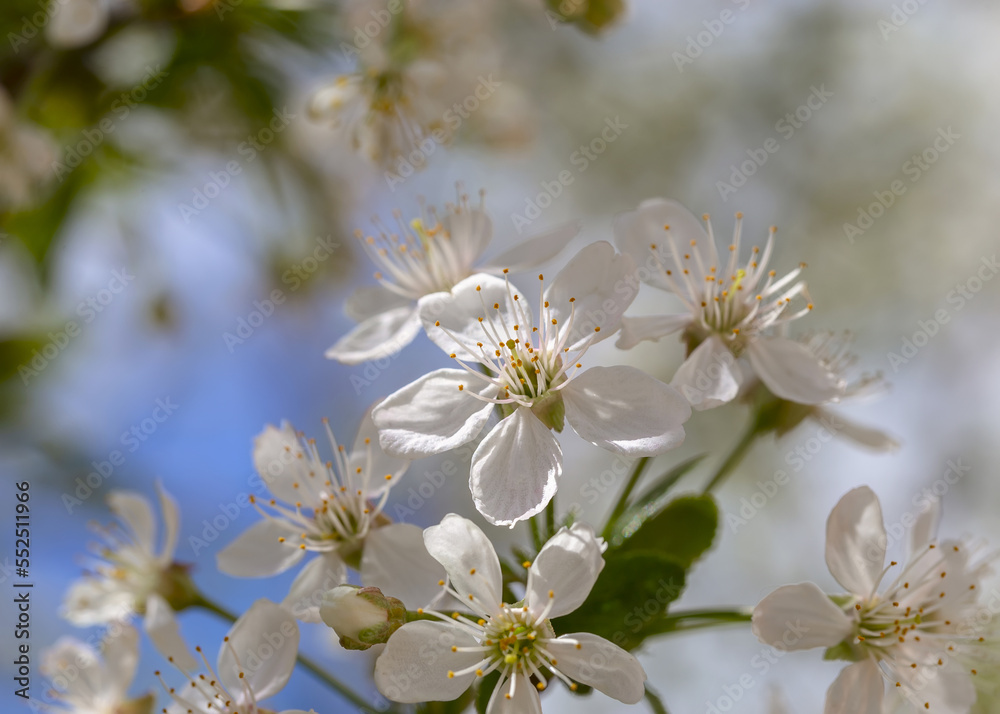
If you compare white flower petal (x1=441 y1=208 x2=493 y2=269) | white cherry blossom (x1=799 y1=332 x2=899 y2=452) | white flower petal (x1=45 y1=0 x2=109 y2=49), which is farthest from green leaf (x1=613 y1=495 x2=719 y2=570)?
white flower petal (x1=45 y1=0 x2=109 y2=49)

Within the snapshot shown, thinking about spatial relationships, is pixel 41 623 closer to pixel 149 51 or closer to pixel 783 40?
pixel 149 51

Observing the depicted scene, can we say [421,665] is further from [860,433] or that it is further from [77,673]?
[860,433]

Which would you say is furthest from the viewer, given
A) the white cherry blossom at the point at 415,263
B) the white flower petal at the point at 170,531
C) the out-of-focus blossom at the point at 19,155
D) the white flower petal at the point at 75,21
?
the out-of-focus blossom at the point at 19,155

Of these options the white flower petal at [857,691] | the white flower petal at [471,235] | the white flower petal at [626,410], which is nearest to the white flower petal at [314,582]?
the white flower petal at [626,410]

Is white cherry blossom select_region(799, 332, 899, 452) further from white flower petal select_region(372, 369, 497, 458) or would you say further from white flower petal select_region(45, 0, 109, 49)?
white flower petal select_region(45, 0, 109, 49)

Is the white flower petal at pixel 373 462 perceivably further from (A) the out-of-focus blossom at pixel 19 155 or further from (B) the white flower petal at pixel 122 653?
(A) the out-of-focus blossom at pixel 19 155

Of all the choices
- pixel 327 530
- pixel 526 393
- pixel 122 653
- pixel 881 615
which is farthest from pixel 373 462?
pixel 881 615
